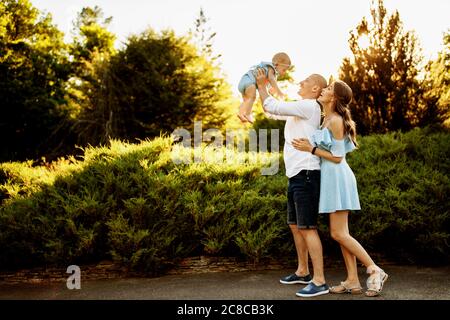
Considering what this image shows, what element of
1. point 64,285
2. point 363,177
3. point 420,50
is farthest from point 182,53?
point 64,285

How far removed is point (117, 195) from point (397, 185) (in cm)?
369

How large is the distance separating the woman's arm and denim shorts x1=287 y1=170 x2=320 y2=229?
0.61 feet

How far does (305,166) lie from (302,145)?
0.65 ft

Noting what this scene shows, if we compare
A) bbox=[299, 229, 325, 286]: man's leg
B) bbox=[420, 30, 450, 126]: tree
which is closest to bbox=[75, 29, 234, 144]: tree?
bbox=[420, 30, 450, 126]: tree

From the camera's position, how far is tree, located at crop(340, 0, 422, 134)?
11.2 metres

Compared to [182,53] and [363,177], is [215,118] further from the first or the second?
[363,177]

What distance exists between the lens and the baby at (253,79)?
4.46 meters

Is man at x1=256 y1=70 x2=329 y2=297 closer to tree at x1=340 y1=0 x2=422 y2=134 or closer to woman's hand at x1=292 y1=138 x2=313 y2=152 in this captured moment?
woman's hand at x1=292 y1=138 x2=313 y2=152

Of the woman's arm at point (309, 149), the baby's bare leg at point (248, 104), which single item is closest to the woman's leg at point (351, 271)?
the woman's arm at point (309, 149)

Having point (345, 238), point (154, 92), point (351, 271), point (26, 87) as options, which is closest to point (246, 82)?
point (345, 238)

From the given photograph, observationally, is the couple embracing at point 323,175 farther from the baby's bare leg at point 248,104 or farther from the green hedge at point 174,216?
the green hedge at point 174,216

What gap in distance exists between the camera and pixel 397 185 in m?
6.34
